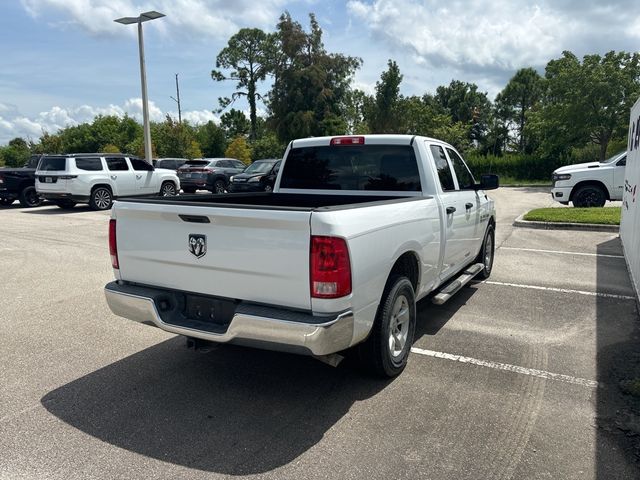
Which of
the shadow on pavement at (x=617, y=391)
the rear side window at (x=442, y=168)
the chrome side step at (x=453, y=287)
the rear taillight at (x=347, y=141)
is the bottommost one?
the shadow on pavement at (x=617, y=391)

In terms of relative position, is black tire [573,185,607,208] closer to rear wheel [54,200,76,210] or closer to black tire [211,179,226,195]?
black tire [211,179,226,195]

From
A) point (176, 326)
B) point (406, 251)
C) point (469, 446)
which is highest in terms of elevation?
point (406, 251)

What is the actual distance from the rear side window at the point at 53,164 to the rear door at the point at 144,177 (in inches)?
89.7

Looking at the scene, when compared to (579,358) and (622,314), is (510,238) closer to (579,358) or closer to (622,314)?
(622,314)

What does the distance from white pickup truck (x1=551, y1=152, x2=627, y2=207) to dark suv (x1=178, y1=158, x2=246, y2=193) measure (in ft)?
45.1

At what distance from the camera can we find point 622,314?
5691 mm

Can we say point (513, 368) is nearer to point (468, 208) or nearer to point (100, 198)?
point (468, 208)

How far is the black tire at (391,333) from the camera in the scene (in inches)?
146

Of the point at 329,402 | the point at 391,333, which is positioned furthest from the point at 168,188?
the point at 329,402

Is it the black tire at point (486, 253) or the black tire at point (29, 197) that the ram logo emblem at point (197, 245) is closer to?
the black tire at point (486, 253)

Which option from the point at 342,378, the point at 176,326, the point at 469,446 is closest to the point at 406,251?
the point at 342,378

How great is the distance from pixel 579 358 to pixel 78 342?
471cm

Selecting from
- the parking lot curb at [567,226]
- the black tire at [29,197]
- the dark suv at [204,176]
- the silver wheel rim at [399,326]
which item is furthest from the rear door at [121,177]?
the silver wheel rim at [399,326]

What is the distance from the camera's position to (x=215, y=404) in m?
3.65
